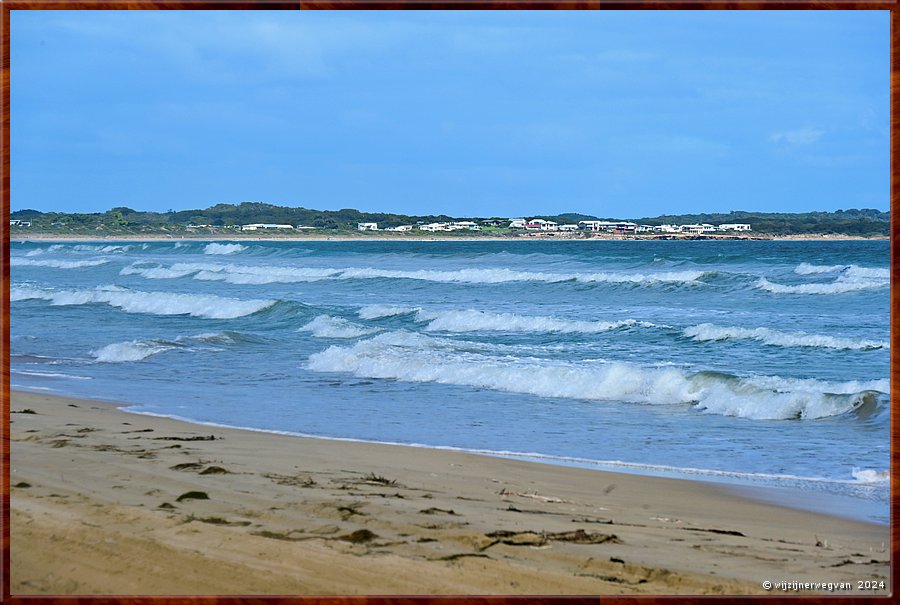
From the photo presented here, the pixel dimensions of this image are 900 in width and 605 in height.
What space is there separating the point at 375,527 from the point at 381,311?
47.4 ft

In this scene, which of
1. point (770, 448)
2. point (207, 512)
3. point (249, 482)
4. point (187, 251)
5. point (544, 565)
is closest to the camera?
point (544, 565)

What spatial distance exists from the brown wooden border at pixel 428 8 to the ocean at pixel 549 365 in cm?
196

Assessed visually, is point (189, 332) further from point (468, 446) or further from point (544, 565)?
point (544, 565)

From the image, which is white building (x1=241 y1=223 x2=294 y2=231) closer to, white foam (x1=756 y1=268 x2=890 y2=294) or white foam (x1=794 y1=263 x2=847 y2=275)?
white foam (x1=756 y1=268 x2=890 y2=294)

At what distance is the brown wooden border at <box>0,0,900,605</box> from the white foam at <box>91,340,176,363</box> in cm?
950

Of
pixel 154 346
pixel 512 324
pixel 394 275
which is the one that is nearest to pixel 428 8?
pixel 154 346

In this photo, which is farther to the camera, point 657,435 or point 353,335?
point 353,335

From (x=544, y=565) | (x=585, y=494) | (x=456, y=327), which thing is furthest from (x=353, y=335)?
(x=544, y=565)

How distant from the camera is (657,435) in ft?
24.7

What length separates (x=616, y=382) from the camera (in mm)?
9641

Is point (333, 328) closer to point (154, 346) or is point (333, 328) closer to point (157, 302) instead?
point (154, 346)

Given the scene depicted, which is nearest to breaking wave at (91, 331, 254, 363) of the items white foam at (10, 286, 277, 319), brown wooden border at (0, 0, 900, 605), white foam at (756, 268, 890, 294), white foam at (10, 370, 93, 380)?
white foam at (10, 370, 93, 380)

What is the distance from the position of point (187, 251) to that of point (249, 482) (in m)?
45.4

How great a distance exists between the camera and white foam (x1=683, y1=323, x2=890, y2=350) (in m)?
12.5
